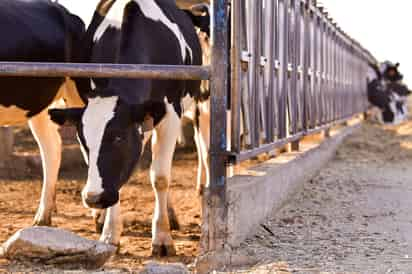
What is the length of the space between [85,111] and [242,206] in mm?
1266

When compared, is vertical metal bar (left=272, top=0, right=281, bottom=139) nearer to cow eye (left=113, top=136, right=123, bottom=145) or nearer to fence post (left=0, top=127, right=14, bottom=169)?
cow eye (left=113, top=136, right=123, bottom=145)

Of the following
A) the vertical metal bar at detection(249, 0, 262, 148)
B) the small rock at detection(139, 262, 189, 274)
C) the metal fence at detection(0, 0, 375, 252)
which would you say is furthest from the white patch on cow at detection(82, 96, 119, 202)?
the vertical metal bar at detection(249, 0, 262, 148)

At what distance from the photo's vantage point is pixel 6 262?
5168mm

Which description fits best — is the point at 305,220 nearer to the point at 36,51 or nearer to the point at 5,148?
the point at 36,51

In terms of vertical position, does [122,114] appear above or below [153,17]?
below

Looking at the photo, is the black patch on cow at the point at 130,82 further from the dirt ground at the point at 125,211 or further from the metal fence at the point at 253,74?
the dirt ground at the point at 125,211

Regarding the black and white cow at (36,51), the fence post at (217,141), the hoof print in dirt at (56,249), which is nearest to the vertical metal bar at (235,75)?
the fence post at (217,141)

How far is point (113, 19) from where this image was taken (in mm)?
6430

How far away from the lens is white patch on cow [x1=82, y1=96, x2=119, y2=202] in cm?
530

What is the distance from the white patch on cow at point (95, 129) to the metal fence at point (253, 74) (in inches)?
18.7

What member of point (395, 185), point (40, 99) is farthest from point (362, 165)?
point (40, 99)

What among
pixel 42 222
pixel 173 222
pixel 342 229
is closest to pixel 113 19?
pixel 173 222

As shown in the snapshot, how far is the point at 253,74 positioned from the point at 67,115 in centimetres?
197

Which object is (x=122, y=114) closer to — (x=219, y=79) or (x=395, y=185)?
(x=219, y=79)
